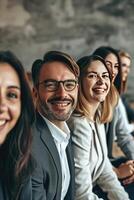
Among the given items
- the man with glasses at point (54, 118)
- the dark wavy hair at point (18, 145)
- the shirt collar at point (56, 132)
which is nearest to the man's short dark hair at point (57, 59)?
the man with glasses at point (54, 118)

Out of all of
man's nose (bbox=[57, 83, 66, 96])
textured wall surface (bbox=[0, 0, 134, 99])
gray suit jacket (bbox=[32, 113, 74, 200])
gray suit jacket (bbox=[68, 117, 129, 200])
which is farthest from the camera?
textured wall surface (bbox=[0, 0, 134, 99])

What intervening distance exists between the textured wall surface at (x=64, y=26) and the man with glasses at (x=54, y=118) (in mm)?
2559

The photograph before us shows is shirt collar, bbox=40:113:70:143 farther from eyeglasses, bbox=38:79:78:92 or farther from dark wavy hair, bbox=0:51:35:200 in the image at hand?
dark wavy hair, bbox=0:51:35:200

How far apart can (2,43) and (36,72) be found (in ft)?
8.49

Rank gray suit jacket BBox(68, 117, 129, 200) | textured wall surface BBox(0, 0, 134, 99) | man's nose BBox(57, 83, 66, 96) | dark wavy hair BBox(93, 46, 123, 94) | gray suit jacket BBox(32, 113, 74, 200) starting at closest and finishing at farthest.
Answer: gray suit jacket BBox(32, 113, 74, 200)
man's nose BBox(57, 83, 66, 96)
gray suit jacket BBox(68, 117, 129, 200)
dark wavy hair BBox(93, 46, 123, 94)
textured wall surface BBox(0, 0, 134, 99)

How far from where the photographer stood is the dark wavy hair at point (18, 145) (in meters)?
1.09

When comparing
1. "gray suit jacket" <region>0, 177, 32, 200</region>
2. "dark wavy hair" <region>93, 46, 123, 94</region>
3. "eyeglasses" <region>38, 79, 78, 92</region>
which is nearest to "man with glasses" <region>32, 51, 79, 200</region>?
"eyeglasses" <region>38, 79, 78, 92</region>

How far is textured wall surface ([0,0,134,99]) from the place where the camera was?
3.92 meters

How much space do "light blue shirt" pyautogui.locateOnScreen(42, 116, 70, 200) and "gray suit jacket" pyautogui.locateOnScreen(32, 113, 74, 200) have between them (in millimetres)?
31

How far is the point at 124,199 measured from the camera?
1654mm

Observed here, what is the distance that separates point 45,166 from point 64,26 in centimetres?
291

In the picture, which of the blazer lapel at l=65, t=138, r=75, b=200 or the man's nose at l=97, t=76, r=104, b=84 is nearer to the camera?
the blazer lapel at l=65, t=138, r=75, b=200

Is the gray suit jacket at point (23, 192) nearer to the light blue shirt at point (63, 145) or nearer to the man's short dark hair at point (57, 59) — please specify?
the light blue shirt at point (63, 145)

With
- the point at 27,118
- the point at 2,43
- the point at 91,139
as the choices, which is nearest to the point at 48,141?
the point at 27,118
